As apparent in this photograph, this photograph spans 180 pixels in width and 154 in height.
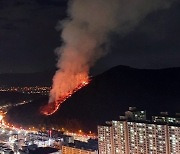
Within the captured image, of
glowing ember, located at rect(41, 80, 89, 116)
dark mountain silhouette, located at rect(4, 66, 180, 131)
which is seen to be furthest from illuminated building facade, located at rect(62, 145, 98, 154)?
glowing ember, located at rect(41, 80, 89, 116)

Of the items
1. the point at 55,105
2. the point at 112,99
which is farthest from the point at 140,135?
the point at 55,105

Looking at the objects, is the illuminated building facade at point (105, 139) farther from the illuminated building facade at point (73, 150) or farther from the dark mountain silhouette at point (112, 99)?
the dark mountain silhouette at point (112, 99)

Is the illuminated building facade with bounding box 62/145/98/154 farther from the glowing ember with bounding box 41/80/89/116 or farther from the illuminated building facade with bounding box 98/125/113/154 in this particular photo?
the glowing ember with bounding box 41/80/89/116

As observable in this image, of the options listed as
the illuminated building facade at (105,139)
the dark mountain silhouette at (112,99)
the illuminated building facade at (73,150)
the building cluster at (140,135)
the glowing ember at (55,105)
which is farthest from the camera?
the glowing ember at (55,105)

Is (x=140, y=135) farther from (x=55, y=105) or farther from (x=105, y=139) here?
(x=55, y=105)

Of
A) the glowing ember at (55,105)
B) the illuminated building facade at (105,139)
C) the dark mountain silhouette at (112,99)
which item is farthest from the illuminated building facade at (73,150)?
the glowing ember at (55,105)

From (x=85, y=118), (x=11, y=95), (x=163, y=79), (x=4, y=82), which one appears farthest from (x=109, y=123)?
(x=4, y=82)
